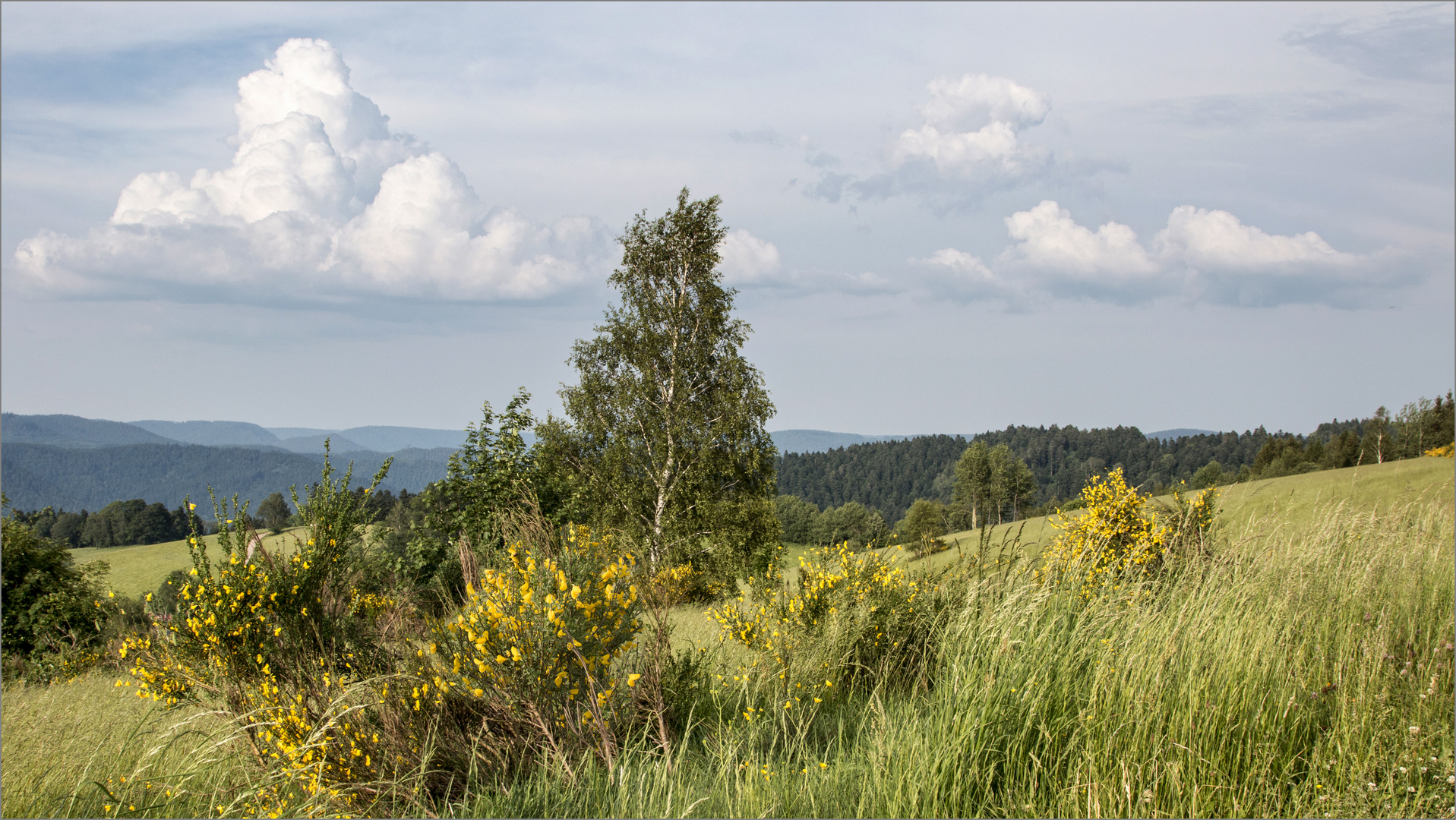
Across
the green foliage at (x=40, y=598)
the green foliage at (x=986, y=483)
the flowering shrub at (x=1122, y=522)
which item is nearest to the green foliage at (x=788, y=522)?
the flowering shrub at (x=1122, y=522)

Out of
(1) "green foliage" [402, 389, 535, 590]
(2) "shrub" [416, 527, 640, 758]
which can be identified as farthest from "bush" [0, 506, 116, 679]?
(2) "shrub" [416, 527, 640, 758]

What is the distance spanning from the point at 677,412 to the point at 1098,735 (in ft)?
56.3

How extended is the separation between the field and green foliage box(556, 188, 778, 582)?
15.1 metres

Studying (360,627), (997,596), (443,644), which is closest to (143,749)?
(360,627)

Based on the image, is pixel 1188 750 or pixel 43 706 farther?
pixel 43 706

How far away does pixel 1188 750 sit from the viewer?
3096 mm

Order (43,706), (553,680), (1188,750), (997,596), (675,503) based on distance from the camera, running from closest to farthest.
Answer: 1. (1188,750)
2. (553,680)
3. (997,596)
4. (43,706)
5. (675,503)

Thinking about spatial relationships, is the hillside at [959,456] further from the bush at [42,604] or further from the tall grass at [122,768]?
the tall grass at [122,768]

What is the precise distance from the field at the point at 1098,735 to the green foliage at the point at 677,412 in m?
15.1

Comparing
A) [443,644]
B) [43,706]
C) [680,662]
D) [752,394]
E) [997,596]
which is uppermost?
[752,394]

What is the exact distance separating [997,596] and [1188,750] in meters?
A: 1.62

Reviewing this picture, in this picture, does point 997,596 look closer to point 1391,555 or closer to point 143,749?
point 1391,555

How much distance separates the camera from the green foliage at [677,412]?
1989 cm

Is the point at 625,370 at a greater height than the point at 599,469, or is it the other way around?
the point at 625,370
